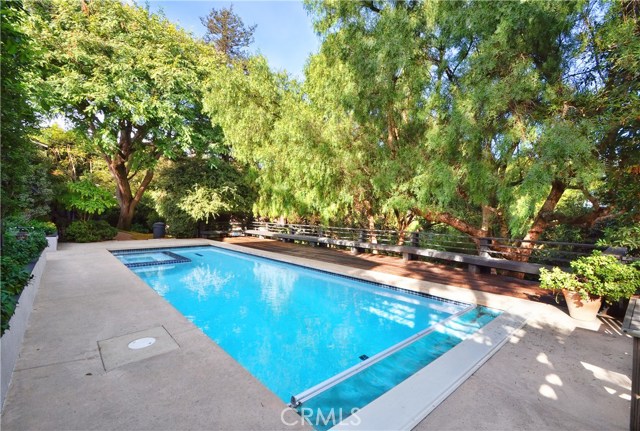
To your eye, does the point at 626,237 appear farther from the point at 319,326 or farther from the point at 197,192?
the point at 197,192

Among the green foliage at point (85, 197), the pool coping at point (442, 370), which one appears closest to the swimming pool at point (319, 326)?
the pool coping at point (442, 370)

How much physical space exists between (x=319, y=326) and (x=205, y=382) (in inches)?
97.3

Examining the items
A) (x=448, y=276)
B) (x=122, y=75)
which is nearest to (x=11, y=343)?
(x=448, y=276)

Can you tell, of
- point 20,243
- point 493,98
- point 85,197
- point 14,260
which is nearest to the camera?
point 14,260

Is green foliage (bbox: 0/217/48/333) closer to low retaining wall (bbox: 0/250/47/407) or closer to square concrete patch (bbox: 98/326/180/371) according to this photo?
low retaining wall (bbox: 0/250/47/407)

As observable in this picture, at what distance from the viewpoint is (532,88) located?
5.12 meters

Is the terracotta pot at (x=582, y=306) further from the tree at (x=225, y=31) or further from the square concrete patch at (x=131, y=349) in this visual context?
the tree at (x=225, y=31)

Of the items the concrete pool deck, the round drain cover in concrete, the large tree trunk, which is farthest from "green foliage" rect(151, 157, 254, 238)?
the round drain cover in concrete

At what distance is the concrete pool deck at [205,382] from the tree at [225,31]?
69.8ft

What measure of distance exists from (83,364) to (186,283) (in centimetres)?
447

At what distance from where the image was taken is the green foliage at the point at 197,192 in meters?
12.3

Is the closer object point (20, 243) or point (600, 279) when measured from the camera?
point (600, 279)

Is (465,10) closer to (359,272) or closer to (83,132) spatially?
(359,272)

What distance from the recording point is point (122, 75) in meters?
10.4
